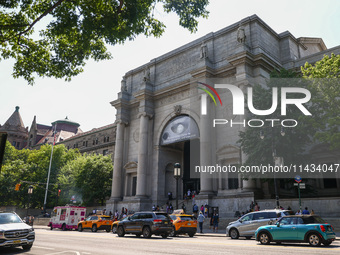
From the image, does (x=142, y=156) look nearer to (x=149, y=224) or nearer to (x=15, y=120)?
(x=149, y=224)

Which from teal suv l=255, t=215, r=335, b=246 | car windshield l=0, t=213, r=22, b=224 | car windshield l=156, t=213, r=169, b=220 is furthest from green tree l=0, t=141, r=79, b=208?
teal suv l=255, t=215, r=335, b=246

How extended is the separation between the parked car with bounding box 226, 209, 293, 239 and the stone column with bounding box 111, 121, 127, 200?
27034 mm

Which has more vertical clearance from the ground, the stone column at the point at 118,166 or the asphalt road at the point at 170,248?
the stone column at the point at 118,166

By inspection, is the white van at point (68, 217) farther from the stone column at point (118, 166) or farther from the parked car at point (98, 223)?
the stone column at point (118, 166)

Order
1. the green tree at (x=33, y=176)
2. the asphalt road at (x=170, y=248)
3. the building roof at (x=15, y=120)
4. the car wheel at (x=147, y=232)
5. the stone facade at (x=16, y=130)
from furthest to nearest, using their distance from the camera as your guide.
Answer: the building roof at (x=15, y=120) → the stone facade at (x=16, y=130) → the green tree at (x=33, y=176) → the car wheel at (x=147, y=232) → the asphalt road at (x=170, y=248)

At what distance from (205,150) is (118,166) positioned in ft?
52.9

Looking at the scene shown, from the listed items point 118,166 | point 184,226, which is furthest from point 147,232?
point 118,166

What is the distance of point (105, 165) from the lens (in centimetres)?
5000

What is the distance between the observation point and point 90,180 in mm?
47500

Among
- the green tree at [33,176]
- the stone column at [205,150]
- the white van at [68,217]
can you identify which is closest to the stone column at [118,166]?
the white van at [68,217]

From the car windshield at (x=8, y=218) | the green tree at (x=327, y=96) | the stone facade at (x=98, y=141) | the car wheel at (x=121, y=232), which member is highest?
the stone facade at (x=98, y=141)

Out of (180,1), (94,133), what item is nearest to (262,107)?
(180,1)

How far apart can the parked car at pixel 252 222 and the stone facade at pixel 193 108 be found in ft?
32.4

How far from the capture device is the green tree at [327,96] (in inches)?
907
